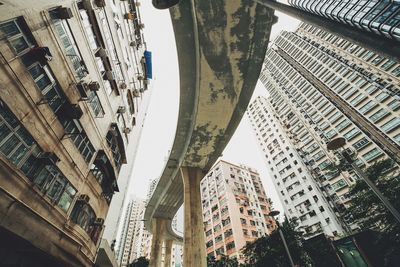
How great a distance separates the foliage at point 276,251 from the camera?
57.9 feet

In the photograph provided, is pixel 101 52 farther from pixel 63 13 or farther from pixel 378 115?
pixel 378 115

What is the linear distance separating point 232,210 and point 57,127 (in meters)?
47.0

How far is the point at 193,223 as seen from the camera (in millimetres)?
13711

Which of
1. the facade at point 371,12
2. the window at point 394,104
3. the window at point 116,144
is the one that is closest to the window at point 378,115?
the window at point 394,104

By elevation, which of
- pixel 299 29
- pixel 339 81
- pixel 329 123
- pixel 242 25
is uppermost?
pixel 299 29

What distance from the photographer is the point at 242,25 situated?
9031 mm

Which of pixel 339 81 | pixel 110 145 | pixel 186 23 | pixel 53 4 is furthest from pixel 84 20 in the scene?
pixel 339 81

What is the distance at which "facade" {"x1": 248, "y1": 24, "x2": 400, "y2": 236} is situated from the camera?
1647 inches

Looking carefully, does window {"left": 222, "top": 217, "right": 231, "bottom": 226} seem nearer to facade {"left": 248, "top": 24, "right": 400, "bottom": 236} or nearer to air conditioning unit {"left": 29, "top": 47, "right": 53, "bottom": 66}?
facade {"left": 248, "top": 24, "right": 400, "bottom": 236}

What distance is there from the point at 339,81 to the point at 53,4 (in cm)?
6160

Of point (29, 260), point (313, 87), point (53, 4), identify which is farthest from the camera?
point (313, 87)

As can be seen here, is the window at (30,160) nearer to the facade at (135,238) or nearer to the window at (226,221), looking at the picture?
the window at (226,221)

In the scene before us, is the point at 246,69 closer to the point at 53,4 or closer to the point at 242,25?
the point at 242,25

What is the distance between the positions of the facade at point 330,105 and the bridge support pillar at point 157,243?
23191 mm
